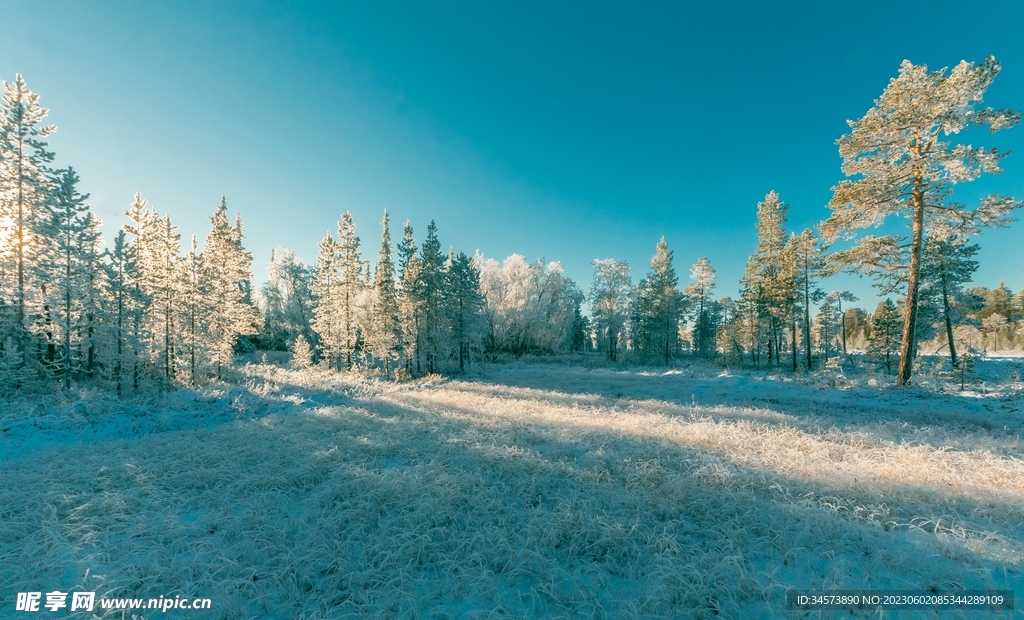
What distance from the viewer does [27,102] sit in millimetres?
13992

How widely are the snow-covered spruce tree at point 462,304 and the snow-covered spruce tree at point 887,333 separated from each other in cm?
3245

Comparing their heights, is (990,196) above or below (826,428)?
above

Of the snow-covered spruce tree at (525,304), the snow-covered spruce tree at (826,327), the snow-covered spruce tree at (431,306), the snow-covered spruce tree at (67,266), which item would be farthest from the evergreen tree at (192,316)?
the snow-covered spruce tree at (826,327)

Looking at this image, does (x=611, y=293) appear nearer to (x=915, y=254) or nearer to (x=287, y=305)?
(x=915, y=254)

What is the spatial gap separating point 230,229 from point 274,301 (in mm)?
22953

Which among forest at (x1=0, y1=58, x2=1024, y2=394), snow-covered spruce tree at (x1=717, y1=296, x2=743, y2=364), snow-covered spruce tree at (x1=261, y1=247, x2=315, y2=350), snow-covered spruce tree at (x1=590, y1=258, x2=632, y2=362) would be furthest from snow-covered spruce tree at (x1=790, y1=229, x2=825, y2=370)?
snow-covered spruce tree at (x1=261, y1=247, x2=315, y2=350)

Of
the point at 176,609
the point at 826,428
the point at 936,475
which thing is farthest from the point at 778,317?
the point at 176,609

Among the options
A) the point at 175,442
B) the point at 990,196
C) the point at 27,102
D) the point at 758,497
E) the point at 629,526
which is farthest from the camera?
the point at 27,102

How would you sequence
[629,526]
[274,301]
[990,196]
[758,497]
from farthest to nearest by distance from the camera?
1. [274,301]
2. [990,196]
3. [758,497]
4. [629,526]

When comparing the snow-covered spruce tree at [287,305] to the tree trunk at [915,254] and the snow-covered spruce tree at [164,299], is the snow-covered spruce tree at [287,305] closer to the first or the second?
the snow-covered spruce tree at [164,299]

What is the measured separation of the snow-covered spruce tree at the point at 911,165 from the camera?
11844 millimetres

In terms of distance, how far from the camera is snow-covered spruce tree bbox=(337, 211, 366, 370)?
90.9 ft

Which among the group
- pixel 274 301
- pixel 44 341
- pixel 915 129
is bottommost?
pixel 44 341

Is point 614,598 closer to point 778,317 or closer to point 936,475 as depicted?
point 936,475
